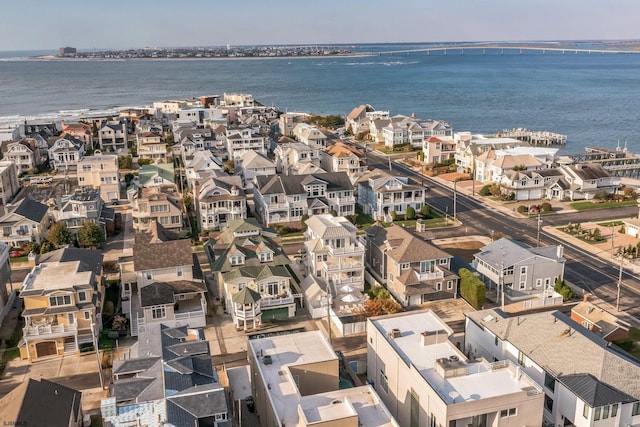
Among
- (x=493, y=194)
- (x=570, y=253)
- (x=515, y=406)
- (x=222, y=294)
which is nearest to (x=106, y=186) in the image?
(x=222, y=294)

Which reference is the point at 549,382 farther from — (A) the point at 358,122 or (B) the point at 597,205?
(A) the point at 358,122

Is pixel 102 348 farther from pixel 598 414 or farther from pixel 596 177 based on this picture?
pixel 596 177

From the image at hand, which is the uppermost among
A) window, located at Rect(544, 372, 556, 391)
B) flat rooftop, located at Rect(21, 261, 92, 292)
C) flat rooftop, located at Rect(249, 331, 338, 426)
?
flat rooftop, located at Rect(21, 261, 92, 292)

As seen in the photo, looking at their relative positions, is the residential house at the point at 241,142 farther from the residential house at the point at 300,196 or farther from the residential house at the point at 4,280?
the residential house at the point at 4,280

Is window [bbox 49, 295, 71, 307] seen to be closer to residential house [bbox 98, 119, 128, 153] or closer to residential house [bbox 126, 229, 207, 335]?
residential house [bbox 126, 229, 207, 335]

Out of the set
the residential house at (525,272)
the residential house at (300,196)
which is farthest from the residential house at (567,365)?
the residential house at (300,196)

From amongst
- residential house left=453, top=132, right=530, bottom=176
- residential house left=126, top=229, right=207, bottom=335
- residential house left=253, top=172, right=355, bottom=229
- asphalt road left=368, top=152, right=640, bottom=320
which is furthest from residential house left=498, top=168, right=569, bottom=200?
residential house left=126, top=229, right=207, bottom=335

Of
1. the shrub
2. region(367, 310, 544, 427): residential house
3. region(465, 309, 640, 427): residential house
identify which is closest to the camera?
region(367, 310, 544, 427): residential house
